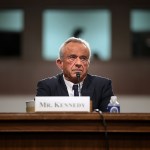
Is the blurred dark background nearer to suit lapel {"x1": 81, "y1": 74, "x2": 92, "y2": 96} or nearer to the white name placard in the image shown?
suit lapel {"x1": 81, "y1": 74, "x2": 92, "y2": 96}

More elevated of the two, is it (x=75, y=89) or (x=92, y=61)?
(x=92, y=61)

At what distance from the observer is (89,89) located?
2.67 metres

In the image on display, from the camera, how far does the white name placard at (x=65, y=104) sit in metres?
1.92

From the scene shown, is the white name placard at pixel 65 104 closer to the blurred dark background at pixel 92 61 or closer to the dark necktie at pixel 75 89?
the dark necktie at pixel 75 89

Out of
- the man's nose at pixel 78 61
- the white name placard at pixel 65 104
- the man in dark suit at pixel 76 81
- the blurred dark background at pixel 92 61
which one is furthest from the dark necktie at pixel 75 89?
the blurred dark background at pixel 92 61

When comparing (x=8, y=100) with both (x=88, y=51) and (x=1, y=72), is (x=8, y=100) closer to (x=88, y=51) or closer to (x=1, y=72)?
(x=1, y=72)

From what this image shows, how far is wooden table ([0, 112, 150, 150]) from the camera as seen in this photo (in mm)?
1880

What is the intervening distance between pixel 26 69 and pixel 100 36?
0.89 m

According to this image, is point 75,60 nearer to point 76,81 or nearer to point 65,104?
point 76,81

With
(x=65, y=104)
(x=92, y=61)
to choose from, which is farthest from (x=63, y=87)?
(x=92, y=61)

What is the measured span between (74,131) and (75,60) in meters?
0.82

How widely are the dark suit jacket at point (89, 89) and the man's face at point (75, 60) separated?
0.06 meters

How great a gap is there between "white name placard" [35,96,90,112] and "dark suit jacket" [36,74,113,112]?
2.31 feet

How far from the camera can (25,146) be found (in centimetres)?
191
